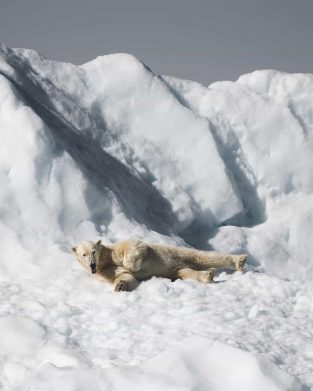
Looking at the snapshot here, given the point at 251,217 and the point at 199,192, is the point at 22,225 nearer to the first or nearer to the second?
the point at 199,192

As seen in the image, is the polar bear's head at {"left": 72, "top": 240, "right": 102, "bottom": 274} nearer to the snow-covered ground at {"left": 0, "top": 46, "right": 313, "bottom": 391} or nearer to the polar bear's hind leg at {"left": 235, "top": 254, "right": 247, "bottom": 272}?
the snow-covered ground at {"left": 0, "top": 46, "right": 313, "bottom": 391}

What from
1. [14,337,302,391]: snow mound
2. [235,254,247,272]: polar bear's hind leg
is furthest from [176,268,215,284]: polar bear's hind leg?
[14,337,302,391]: snow mound

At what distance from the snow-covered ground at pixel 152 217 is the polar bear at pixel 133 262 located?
0.16 m

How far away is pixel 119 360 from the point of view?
12.2ft

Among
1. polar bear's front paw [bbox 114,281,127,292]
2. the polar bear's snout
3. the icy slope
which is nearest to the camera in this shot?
polar bear's front paw [bbox 114,281,127,292]

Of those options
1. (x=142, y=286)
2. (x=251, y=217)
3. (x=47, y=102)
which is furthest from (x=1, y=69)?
(x=251, y=217)

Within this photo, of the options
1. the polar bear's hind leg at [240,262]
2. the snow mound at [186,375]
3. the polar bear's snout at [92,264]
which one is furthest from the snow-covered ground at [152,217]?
the polar bear's hind leg at [240,262]

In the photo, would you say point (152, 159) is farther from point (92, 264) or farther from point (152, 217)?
point (92, 264)

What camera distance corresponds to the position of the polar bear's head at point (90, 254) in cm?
510

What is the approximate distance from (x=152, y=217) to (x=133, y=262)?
2.76 metres

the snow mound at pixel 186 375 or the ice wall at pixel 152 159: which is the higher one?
the snow mound at pixel 186 375

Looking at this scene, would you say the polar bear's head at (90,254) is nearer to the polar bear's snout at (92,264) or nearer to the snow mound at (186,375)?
the polar bear's snout at (92,264)

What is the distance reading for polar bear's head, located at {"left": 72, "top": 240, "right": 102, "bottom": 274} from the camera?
5.10 m

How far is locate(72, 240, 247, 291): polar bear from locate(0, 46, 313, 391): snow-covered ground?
16 centimetres
